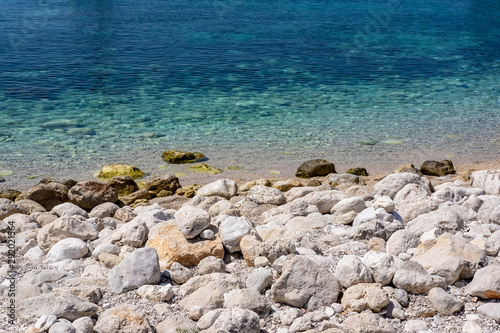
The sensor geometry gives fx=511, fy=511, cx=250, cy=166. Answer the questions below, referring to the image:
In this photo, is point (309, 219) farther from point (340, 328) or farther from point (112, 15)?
point (112, 15)

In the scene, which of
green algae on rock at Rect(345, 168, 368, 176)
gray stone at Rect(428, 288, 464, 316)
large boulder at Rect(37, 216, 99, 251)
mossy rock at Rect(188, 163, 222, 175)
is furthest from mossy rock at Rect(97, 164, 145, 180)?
gray stone at Rect(428, 288, 464, 316)

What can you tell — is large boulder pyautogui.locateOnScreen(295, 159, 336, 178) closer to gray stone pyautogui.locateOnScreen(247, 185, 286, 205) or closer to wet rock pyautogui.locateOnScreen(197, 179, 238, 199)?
wet rock pyautogui.locateOnScreen(197, 179, 238, 199)

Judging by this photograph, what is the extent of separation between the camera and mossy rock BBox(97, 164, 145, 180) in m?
9.09

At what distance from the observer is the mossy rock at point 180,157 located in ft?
32.2

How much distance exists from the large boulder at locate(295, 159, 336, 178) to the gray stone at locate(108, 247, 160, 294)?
5.21 m

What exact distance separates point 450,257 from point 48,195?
5.84 metres

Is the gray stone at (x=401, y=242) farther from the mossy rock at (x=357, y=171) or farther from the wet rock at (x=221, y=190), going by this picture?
the mossy rock at (x=357, y=171)

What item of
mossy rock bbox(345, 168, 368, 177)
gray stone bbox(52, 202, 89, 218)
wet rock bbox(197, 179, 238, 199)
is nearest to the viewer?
gray stone bbox(52, 202, 89, 218)

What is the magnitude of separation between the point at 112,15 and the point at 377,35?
14730 mm

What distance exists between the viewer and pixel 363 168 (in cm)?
947

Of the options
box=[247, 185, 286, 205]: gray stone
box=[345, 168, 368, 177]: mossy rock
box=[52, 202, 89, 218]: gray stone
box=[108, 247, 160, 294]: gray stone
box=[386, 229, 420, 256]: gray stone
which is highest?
box=[386, 229, 420, 256]: gray stone

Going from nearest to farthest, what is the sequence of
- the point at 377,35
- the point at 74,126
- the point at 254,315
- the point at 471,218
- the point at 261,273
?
1. the point at 254,315
2. the point at 261,273
3. the point at 471,218
4. the point at 74,126
5. the point at 377,35

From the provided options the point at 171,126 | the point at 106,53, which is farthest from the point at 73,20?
the point at 171,126

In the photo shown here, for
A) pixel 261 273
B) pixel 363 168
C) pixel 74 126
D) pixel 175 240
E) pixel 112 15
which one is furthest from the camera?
pixel 112 15
